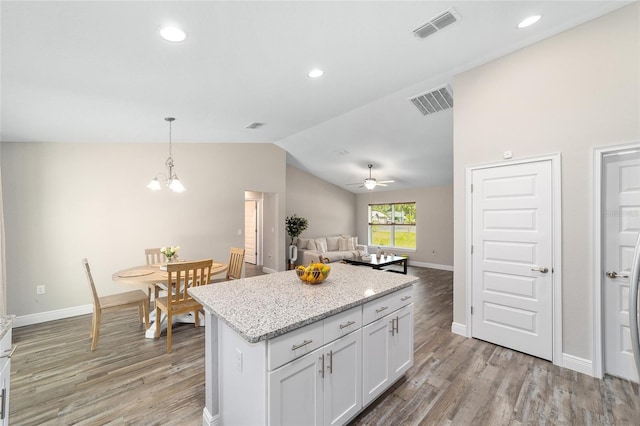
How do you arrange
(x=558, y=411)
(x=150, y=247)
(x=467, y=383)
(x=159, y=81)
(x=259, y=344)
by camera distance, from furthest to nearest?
(x=150, y=247), (x=159, y=81), (x=467, y=383), (x=558, y=411), (x=259, y=344)

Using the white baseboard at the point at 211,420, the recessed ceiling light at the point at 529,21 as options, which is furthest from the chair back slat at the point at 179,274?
the recessed ceiling light at the point at 529,21

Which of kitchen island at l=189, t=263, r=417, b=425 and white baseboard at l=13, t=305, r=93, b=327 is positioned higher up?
kitchen island at l=189, t=263, r=417, b=425

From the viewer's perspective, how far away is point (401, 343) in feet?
7.57

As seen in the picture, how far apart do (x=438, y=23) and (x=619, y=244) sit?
2.47 metres

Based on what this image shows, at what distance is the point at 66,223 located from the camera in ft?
13.1

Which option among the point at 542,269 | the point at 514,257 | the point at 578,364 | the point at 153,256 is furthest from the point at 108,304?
the point at 578,364

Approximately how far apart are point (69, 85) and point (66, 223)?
2469 mm

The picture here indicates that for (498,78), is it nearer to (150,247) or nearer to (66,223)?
(150,247)

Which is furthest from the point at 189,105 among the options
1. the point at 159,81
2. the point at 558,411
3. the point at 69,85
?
the point at 558,411

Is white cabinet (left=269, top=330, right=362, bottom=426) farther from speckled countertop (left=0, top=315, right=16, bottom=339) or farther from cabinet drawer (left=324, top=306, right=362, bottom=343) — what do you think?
speckled countertop (left=0, top=315, right=16, bottom=339)

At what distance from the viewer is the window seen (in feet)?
28.7

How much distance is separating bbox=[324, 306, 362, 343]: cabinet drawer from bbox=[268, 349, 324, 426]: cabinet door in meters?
0.12

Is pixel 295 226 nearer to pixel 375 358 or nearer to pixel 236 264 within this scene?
pixel 236 264

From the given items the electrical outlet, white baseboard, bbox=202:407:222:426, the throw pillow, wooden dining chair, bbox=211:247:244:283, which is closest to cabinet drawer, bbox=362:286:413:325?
the electrical outlet
